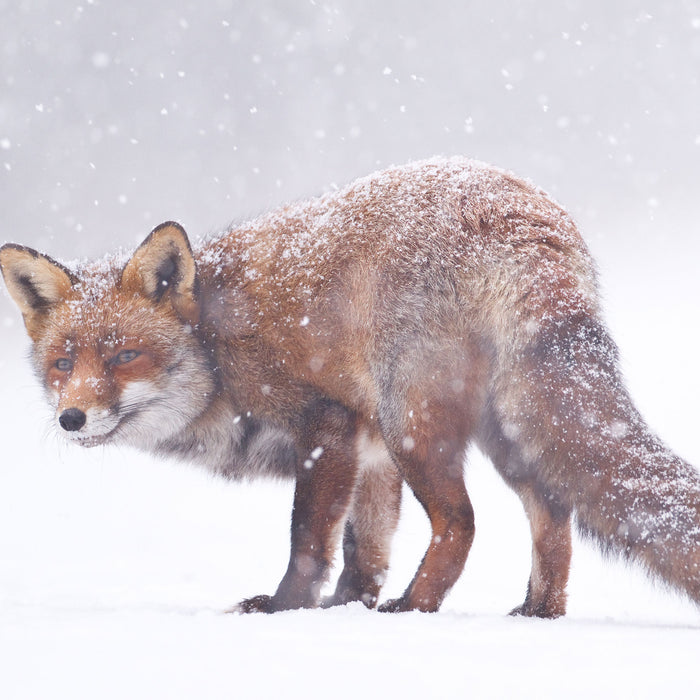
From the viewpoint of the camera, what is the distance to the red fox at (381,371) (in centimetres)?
315

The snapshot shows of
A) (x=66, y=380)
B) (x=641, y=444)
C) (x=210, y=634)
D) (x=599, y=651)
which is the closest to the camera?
(x=599, y=651)

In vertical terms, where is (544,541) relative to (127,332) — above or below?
below

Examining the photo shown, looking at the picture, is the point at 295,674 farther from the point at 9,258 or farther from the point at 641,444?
the point at 9,258

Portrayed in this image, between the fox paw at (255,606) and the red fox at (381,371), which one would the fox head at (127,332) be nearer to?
the red fox at (381,371)

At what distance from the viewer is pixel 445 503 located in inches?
133

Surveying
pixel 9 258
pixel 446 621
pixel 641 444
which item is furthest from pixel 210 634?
pixel 9 258

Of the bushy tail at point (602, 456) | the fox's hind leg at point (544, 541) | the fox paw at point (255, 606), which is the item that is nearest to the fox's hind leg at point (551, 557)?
the fox's hind leg at point (544, 541)

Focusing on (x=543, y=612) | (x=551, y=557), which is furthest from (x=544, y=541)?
(x=543, y=612)

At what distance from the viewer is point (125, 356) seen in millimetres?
3879

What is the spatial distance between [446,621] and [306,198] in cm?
277

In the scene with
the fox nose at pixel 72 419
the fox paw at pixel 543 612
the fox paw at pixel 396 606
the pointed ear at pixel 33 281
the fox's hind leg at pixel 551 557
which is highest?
the pointed ear at pixel 33 281

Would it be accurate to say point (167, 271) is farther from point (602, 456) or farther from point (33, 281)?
point (602, 456)

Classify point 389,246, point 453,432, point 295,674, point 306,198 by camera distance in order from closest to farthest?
1. point 295,674
2. point 453,432
3. point 389,246
4. point 306,198

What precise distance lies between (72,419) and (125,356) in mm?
457
